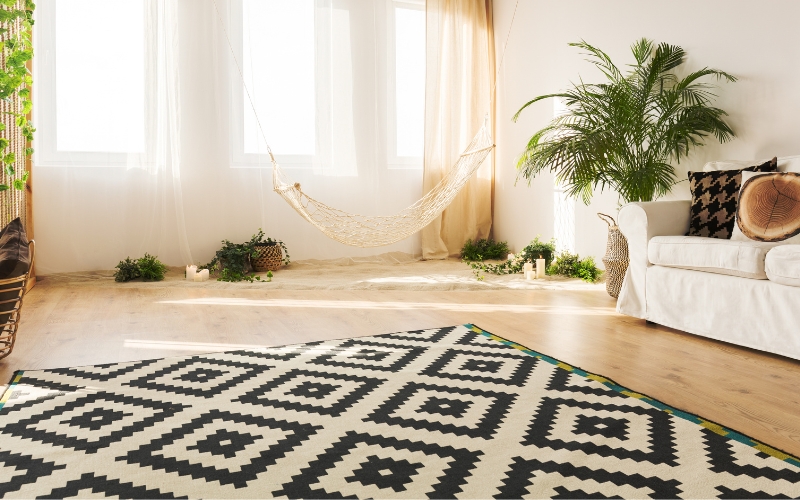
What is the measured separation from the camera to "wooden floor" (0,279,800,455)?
5.87 ft

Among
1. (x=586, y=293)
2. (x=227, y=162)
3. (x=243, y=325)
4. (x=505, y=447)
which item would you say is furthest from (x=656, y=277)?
(x=227, y=162)

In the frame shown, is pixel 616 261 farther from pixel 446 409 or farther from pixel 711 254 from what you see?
pixel 446 409

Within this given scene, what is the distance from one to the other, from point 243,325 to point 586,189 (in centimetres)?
199

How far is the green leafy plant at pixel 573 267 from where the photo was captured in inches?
156

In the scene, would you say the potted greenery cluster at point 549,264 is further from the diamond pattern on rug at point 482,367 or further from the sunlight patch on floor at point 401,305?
the diamond pattern on rug at point 482,367

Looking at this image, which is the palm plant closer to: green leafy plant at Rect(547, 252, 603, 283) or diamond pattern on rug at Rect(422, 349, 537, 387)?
green leafy plant at Rect(547, 252, 603, 283)

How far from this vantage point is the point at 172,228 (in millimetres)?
4188

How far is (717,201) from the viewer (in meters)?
2.63

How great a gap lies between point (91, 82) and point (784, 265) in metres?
3.86

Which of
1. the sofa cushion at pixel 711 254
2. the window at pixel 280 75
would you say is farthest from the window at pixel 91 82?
the sofa cushion at pixel 711 254

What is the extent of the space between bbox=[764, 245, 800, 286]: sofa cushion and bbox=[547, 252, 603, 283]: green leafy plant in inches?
69.8

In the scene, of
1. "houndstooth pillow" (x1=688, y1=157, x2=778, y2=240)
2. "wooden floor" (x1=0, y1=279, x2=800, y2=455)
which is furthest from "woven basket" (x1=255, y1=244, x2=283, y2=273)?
"houndstooth pillow" (x1=688, y1=157, x2=778, y2=240)

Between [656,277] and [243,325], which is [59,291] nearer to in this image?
[243,325]

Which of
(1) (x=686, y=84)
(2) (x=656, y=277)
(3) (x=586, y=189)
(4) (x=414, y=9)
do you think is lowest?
(2) (x=656, y=277)
